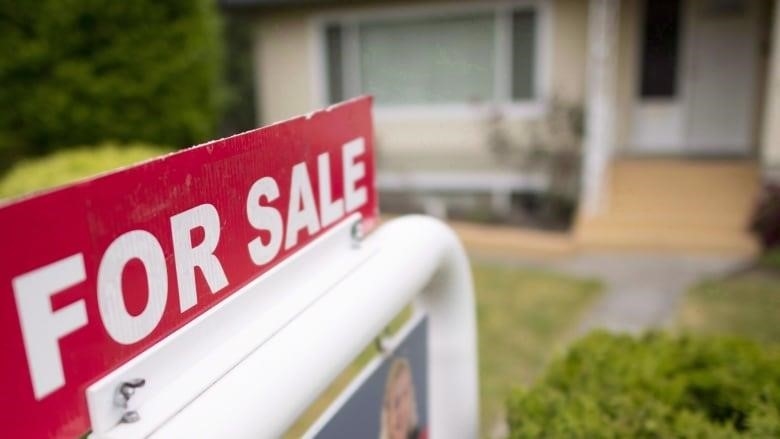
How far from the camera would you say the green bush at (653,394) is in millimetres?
2131

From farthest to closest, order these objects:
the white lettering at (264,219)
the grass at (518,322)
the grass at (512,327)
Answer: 1. the grass at (518,322)
2. the grass at (512,327)
3. the white lettering at (264,219)

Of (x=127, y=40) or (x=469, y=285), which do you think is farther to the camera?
(x=127, y=40)

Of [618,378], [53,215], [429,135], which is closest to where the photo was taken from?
[53,215]

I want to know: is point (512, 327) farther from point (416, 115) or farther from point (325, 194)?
point (416, 115)

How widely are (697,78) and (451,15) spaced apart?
3.68 metres

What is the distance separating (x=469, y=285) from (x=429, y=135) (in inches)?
363

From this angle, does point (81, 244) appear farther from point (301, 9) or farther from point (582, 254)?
point (301, 9)

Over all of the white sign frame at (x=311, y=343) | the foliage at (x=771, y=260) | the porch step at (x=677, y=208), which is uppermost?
the white sign frame at (x=311, y=343)

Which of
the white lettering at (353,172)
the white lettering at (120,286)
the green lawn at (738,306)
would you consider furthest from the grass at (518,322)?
the white lettering at (120,286)

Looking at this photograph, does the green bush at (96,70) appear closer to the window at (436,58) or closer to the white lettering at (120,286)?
the window at (436,58)

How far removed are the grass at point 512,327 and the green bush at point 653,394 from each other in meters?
1.88

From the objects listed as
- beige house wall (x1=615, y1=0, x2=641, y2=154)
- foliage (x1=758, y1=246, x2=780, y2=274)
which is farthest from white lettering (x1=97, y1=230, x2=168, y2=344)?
beige house wall (x1=615, y1=0, x2=641, y2=154)

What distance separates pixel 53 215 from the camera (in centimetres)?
89

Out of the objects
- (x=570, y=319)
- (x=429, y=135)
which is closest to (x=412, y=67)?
(x=429, y=135)
